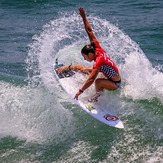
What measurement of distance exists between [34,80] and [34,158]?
11.7 ft

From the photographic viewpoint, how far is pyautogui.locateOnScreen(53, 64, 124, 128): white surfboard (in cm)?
577

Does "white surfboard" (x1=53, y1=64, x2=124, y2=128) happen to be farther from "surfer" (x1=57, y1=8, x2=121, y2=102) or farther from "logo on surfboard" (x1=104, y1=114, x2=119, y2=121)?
"surfer" (x1=57, y1=8, x2=121, y2=102)

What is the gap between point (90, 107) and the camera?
6.18m

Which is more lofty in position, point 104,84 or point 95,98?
point 104,84

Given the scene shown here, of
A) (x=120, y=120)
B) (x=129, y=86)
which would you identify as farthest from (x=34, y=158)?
(x=129, y=86)

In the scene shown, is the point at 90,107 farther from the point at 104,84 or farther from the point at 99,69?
the point at 99,69

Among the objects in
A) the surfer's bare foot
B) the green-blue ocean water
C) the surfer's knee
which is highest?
the surfer's knee

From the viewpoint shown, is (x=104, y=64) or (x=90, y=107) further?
(x=90, y=107)

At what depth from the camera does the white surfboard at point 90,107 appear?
5.77 m

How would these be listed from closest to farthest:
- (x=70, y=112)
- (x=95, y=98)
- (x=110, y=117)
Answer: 1. (x=110, y=117)
2. (x=95, y=98)
3. (x=70, y=112)

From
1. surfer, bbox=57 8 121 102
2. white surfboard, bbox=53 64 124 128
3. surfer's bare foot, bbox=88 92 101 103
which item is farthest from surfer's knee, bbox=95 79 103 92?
white surfboard, bbox=53 64 124 128

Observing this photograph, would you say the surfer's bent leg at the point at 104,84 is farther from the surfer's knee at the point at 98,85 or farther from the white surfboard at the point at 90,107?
the white surfboard at the point at 90,107

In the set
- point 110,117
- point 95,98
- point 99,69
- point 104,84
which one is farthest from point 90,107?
point 99,69

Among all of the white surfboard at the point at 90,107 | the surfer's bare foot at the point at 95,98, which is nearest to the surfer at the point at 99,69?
the surfer's bare foot at the point at 95,98
